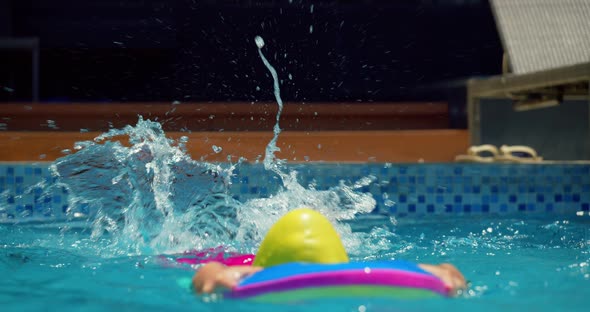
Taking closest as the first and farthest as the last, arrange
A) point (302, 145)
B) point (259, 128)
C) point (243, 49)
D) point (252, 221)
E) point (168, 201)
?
point (252, 221), point (168, 201), point (302, 145), point (259, 128), point (243, 49)

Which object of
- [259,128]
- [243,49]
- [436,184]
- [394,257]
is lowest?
[394,257]

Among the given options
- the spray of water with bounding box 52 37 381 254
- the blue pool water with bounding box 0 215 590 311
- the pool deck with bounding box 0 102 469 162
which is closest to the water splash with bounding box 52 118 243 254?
the spray of water with bounding box 52 37 381 254

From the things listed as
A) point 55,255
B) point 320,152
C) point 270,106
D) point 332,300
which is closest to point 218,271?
point 332,300

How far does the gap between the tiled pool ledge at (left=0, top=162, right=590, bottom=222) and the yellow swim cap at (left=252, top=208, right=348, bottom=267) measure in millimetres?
2332

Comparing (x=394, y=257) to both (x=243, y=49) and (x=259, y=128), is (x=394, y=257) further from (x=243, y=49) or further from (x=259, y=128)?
(x=243, y=49)

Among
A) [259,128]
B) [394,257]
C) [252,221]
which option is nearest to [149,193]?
[252,221]

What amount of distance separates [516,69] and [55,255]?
9.93ft

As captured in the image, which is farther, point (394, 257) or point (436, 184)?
point (436, 184)

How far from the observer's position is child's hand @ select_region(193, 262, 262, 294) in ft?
6.04

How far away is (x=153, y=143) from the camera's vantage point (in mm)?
3592

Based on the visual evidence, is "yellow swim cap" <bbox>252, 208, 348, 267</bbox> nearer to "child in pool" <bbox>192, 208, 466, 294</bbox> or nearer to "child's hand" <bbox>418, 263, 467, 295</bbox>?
"child in pool" <bbox>192, 208, 466, 294</bbox>

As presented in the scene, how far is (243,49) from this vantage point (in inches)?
310

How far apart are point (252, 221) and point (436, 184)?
155 cm

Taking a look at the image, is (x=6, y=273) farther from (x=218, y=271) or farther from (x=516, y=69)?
(x=516, y=69)
